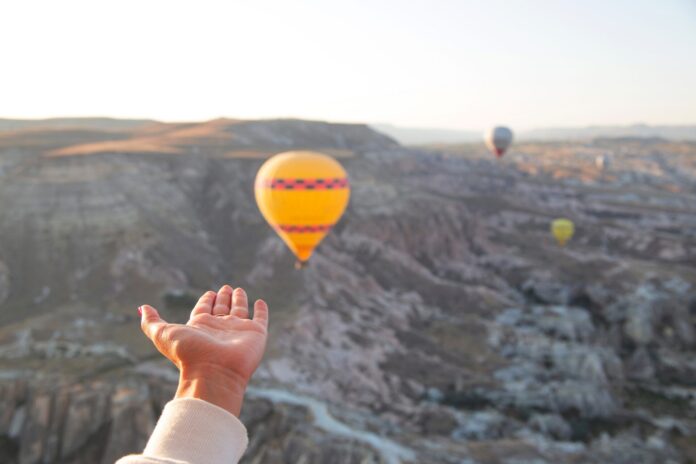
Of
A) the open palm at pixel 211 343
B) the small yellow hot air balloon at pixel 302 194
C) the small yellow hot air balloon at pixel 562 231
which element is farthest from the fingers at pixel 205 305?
the small yellow hot air balloon at pixel 562 231

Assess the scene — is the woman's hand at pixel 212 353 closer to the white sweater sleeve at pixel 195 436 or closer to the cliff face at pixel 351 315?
the white sweater sleeve at pixel 195 436

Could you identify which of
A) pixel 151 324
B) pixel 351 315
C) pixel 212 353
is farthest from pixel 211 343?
pixel 351 315

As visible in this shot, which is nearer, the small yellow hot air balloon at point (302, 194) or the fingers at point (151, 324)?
the fingers at point (151, 324)

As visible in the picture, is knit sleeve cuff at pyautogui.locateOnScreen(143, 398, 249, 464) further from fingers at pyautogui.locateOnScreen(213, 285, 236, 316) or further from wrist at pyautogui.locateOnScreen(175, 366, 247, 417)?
fingers at pyautogui.locateOnScreen(213, 285, 236, 316)

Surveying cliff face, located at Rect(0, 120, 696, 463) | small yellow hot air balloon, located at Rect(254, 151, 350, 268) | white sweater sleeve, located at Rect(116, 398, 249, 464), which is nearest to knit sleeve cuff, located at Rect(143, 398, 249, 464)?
white sweater sleeve, located at Rect(116, 398, 249, 464)

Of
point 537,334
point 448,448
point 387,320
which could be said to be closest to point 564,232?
point 537,334
